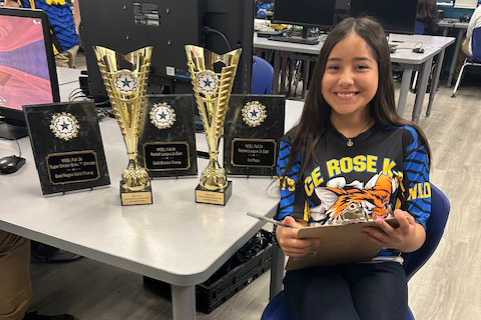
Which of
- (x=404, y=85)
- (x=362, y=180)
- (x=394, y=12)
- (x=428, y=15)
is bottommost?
(x=404, y=85)

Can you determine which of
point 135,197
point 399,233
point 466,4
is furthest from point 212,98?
point 466,4

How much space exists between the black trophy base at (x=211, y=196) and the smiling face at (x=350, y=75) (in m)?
0.36

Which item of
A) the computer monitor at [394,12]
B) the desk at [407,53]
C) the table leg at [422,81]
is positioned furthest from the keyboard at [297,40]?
the table leg at [422,81]

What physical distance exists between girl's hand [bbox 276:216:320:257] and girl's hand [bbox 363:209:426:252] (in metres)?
0.12

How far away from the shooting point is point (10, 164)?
4.06 ft

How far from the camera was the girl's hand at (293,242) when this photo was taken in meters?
0.98

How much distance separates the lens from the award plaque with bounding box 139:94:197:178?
117cm

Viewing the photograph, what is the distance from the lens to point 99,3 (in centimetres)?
152

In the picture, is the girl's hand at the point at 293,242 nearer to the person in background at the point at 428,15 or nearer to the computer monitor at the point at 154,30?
the computer monitor at the point at 154,30

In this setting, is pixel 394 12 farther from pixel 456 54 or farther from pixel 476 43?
pixel 456 54

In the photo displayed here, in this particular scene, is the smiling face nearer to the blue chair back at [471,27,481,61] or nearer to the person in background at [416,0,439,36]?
the blue chair back at [471,27,481,61]

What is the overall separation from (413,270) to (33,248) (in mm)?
1658

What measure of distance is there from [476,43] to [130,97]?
4.45 meters

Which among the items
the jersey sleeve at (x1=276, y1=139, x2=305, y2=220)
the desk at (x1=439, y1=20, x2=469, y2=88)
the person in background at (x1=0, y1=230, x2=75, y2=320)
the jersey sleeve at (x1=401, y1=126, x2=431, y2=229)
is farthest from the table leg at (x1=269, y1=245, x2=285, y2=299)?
the desk at (x1=439, y1=20, x2=469, y2=88)
